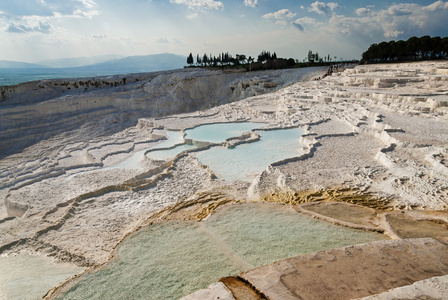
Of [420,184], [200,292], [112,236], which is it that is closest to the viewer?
[200,292]

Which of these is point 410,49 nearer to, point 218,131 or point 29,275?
point 218,131

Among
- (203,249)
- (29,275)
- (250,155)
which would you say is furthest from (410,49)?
(29,275)

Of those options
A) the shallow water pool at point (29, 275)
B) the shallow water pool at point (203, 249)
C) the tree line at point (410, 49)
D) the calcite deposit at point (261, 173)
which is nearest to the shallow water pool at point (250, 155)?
the calcite deposit at point (261, 173)

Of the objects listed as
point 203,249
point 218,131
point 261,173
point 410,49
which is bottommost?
point 203,249

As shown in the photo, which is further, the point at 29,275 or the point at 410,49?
the point at 410,49

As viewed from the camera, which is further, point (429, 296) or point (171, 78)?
point (171, 78)

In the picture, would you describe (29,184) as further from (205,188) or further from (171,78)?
(171,78)

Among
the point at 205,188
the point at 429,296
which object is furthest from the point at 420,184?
the point at 205,188
